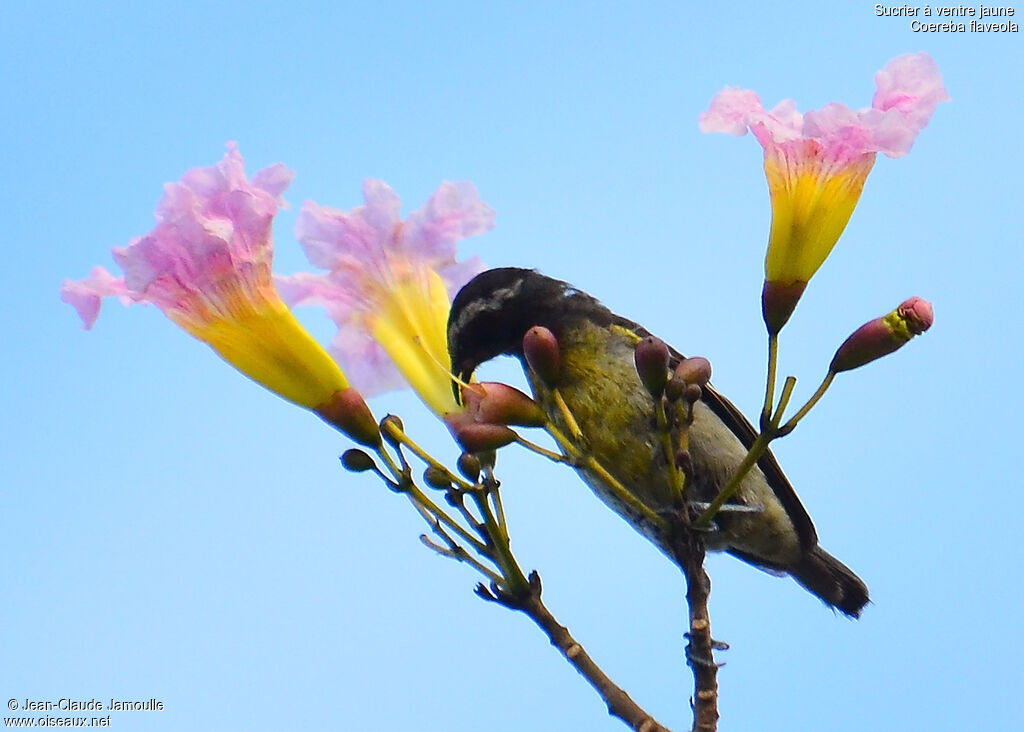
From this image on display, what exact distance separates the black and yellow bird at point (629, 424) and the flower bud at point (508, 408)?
64 centimetres

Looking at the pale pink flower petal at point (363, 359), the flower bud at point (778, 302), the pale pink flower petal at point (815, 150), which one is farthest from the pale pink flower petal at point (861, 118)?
the pale pink flower petal at point (363, 359)

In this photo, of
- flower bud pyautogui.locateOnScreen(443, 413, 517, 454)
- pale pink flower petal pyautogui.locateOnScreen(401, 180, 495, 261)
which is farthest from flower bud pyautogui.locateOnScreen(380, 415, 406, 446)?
pale pink flower petal pyautogui.locateOnScreen(401, 180, 495, 261)

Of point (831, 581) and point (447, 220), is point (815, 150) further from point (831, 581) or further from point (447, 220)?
point (831, 581)

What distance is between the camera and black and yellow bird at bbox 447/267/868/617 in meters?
3.96

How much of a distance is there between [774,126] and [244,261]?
1.45 metres

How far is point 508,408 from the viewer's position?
2773mm

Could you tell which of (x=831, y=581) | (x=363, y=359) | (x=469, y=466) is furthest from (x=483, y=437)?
(x=831, y=581)

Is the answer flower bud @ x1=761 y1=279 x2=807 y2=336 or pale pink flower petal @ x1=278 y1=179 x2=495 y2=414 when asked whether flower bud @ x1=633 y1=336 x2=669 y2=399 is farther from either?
pale pink flower petal @ x1=278 y1=179 x2=495 y2=414

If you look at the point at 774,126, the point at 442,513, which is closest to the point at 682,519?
the point at 442,513

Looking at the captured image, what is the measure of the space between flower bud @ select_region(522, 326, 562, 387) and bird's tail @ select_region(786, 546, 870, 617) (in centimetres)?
277

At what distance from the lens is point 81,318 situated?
2977mm

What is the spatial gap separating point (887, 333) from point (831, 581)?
289 centimetres

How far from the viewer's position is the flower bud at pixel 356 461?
2805 millimetres

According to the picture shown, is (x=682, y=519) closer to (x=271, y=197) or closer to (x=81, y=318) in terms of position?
(x=271, y=197)
